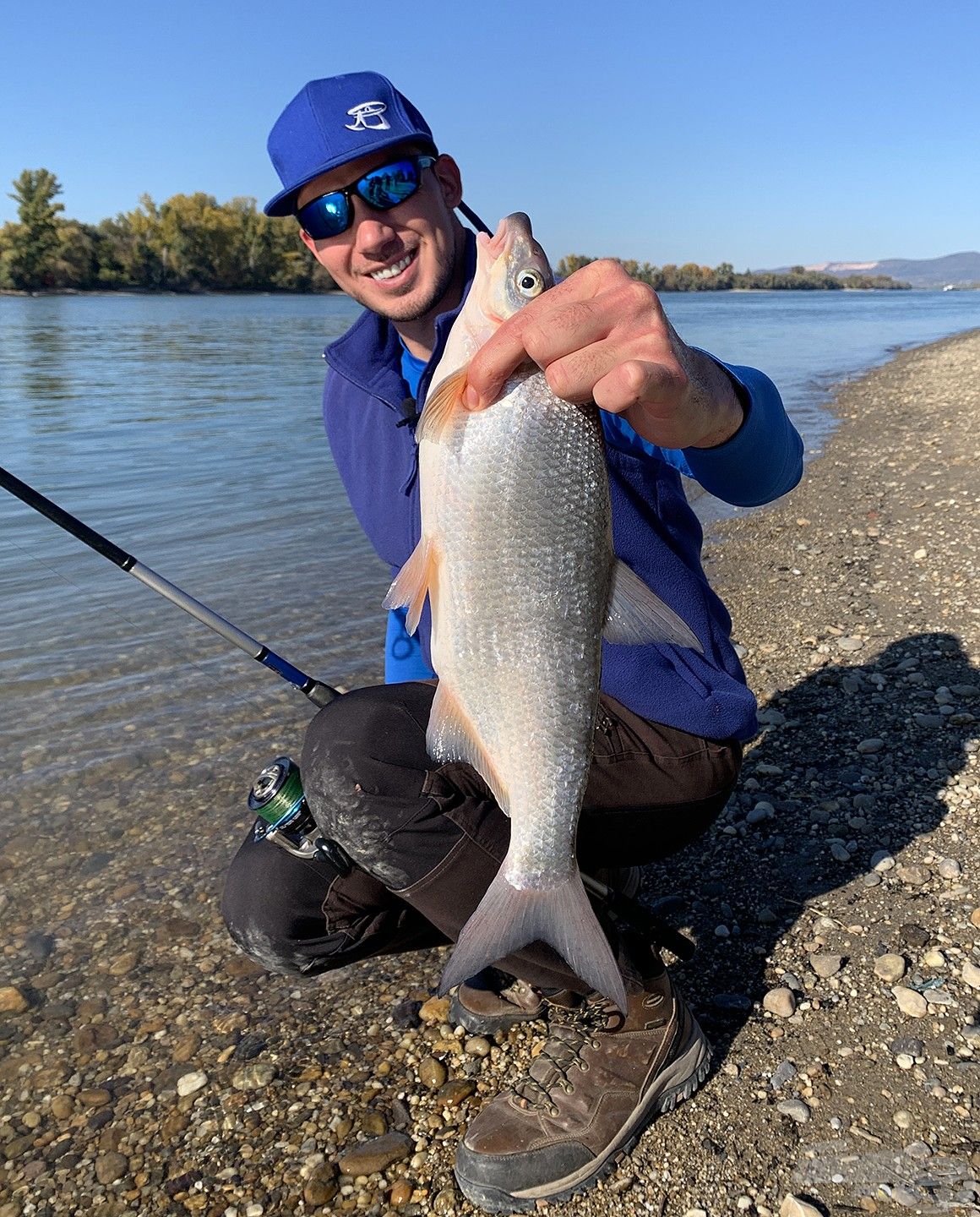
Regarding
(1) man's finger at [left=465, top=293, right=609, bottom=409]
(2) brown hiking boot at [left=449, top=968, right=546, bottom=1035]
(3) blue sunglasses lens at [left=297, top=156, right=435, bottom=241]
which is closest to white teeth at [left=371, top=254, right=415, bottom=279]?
(3) blue sunglasses lens at [left=297, top=156, right=435, bottom=241]

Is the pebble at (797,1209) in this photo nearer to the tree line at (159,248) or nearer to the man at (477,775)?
the man at (477,775)

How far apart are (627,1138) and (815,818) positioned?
5.80ft

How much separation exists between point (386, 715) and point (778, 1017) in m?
1.52

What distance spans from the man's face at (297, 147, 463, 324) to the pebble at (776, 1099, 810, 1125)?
270 centimetres

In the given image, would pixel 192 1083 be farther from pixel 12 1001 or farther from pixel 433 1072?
pixel 12 1001

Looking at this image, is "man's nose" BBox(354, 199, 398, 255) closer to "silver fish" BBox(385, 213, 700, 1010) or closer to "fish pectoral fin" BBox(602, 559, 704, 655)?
"silver fish" BBox(385, 213, 700, 1010)

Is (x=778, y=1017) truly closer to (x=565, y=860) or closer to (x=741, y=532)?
(x=565, y=860)

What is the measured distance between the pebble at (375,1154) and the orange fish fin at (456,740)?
1.12m

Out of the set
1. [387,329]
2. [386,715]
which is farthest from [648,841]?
[387,329]

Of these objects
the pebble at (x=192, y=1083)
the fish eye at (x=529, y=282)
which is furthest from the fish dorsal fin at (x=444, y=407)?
the pebble at (x=192, y=1083)

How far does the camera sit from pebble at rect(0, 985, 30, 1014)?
3514 millimetres

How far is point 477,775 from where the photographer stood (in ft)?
8.48

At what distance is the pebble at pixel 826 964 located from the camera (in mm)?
3059

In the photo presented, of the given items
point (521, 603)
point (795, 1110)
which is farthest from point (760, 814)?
point (521, 603)
